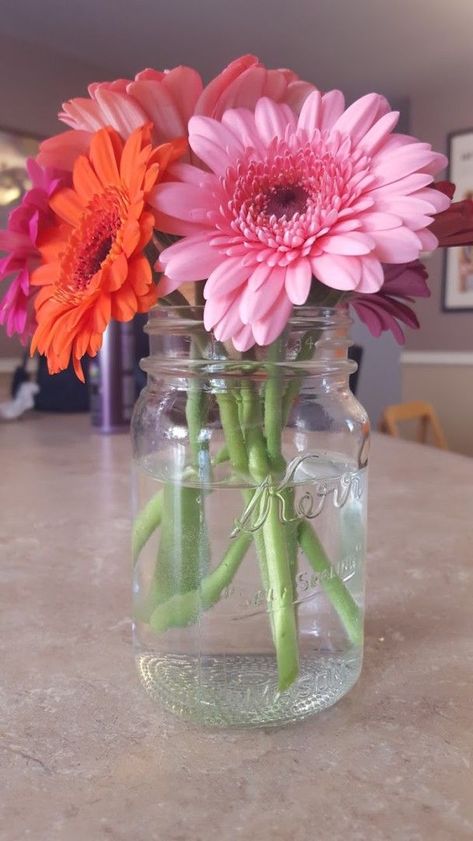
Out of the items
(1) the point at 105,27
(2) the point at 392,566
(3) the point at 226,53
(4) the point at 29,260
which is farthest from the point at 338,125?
(3) the point at 226,53

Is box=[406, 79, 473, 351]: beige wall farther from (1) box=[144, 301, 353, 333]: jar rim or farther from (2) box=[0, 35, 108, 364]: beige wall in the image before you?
(1) box=[144, 301, 353, 333]: jar rim

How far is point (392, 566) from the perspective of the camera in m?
0.63

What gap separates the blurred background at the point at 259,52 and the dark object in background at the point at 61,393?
0.52 metres

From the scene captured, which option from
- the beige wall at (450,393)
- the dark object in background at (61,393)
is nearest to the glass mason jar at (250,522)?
the dark object in background at (61,393)

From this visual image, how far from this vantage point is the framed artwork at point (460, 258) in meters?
2.87

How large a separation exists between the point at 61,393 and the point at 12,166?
0.91 metres

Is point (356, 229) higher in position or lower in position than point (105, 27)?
lower

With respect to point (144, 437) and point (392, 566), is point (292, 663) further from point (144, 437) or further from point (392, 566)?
point (392, 566)

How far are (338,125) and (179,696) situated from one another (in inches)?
11.6

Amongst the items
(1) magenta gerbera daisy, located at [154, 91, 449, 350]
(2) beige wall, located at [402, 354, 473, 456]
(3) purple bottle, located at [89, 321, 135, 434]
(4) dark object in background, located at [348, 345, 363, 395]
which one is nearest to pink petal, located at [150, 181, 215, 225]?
(1) magenta gerbera daisy, located at [154, 91, 449, 350]

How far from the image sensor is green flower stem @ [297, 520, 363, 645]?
39 centimetres

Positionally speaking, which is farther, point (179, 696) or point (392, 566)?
point (392, 566)

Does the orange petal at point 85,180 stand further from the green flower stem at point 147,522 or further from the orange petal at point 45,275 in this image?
the green flower stem at point 147,522

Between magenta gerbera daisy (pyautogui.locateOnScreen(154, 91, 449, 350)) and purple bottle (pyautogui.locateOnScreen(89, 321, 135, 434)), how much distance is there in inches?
42.2
